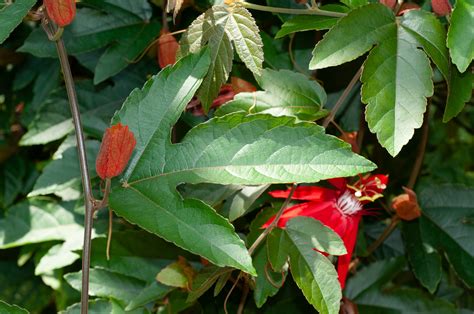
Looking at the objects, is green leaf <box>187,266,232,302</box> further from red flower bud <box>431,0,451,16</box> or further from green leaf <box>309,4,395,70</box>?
red flower bud <box>431,0,451,16</box>

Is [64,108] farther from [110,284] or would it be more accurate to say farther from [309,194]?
[309,194]

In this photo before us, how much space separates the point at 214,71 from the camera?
3.01 ft

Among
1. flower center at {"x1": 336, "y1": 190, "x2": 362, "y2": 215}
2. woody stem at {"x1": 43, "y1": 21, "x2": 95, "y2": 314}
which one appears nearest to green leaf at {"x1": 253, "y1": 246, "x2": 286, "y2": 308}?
flower center at {"x1": 336, "y1": 190, "x2": 362, "y2": 215}

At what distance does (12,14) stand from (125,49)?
1.18ft

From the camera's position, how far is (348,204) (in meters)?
1.01

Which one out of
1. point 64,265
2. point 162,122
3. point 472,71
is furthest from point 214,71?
point 64,265

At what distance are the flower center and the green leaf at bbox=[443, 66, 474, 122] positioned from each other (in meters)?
0.18

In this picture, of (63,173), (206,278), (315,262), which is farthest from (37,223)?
(315,262)

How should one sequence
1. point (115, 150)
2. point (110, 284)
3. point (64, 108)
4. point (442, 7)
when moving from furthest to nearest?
point (64, 108)
point (110, 284)
point (442, 7)
point (115, 150)

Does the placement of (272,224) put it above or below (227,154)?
below

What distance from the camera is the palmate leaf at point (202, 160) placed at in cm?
79

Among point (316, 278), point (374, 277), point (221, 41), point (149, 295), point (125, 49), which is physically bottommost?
point (374, 277)

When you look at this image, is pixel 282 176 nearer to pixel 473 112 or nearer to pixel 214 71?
pixel 214 71

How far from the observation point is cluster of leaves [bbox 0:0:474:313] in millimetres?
815
